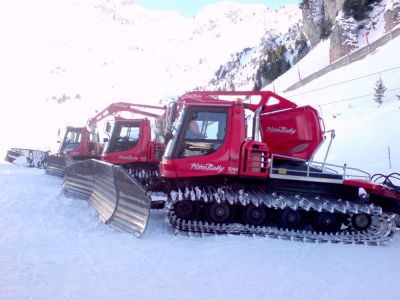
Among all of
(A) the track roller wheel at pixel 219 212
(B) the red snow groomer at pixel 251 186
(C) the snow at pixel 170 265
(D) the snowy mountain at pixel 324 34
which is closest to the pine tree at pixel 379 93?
(B) the red snow groomer at pixel 251 186

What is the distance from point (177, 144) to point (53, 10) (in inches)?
5563

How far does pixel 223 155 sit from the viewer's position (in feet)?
24.6

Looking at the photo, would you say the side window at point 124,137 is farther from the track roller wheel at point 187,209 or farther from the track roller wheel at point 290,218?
the track roller wheel at point 290,218

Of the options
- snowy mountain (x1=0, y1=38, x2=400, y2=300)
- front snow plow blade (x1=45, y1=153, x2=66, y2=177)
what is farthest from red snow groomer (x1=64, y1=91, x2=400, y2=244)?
front snow plow blade (x1=45, y1=153, x2=66, y2=177)

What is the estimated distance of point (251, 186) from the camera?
7.93 metres

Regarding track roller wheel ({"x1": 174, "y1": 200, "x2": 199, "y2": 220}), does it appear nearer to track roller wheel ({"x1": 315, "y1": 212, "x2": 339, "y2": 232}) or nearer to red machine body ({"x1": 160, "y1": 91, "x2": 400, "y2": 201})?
red machine body ({"x1": 160, "y1": 91, "x2": 400, "y2": 201})

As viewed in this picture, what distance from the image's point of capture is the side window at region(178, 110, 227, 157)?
757cm

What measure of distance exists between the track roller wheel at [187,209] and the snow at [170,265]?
380 millimetres

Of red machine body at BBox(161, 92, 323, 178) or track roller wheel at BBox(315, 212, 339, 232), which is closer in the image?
track roller wheel at BBox(315, 212, 339, 232)

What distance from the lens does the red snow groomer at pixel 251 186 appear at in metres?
7.05

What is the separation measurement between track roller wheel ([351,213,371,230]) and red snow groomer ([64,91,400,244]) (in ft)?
0.05

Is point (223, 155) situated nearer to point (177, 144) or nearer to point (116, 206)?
point (177, 144)

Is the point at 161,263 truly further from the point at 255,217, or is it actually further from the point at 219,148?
the point at 219,148

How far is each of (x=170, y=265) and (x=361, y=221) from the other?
3.70m
